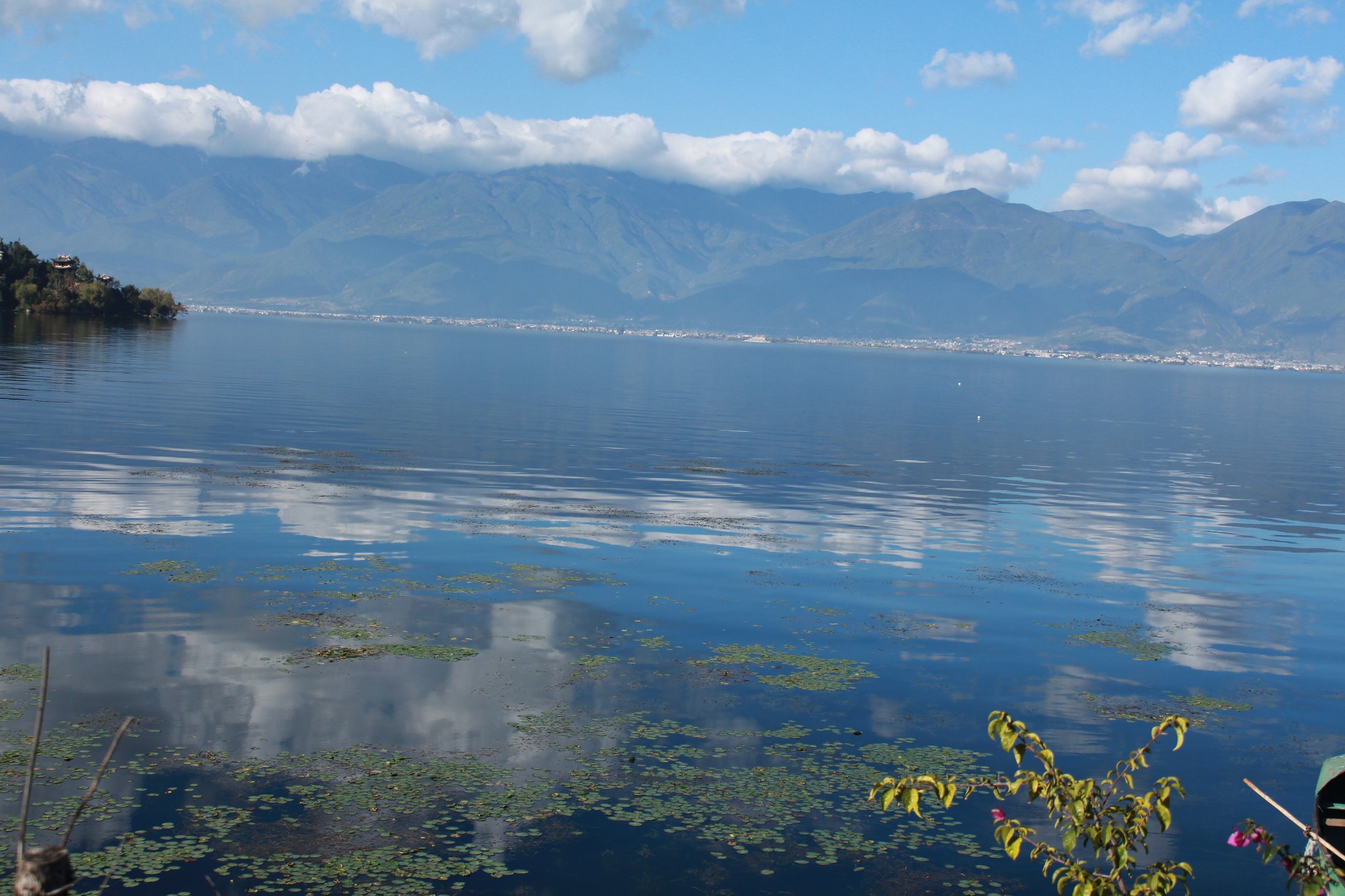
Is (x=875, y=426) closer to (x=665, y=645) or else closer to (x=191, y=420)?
(x=191, y=420)

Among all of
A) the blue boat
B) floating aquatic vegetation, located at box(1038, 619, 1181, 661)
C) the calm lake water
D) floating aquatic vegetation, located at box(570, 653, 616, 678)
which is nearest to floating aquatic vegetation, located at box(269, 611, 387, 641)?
the calm lake water

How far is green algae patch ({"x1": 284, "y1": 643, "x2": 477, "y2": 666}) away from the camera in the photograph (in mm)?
21844

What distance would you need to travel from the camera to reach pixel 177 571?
1100 inches

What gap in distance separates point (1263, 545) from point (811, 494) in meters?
17.7

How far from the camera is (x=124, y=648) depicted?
21.6m

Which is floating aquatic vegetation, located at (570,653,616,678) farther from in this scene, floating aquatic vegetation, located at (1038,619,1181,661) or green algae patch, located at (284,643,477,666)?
floating aquatic vegetation, located at (1038,619,1181,661)

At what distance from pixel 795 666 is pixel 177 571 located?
607 inches

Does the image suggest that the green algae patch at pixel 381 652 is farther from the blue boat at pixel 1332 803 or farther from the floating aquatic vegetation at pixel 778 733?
the blue boat at pixel 1332 803

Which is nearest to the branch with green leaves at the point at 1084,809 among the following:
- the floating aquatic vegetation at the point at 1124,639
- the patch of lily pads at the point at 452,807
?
the patch of lily pads at the point at 452,807

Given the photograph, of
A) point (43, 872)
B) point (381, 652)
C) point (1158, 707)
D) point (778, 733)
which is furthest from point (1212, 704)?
point (43, 872)

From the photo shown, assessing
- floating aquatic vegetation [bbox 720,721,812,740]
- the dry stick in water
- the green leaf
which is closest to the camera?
the dry stick in water

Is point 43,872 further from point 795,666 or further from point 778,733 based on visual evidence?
point 795,666

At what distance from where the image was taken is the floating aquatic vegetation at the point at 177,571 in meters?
27.3

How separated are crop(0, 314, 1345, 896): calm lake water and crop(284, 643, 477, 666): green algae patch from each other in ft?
0.48
